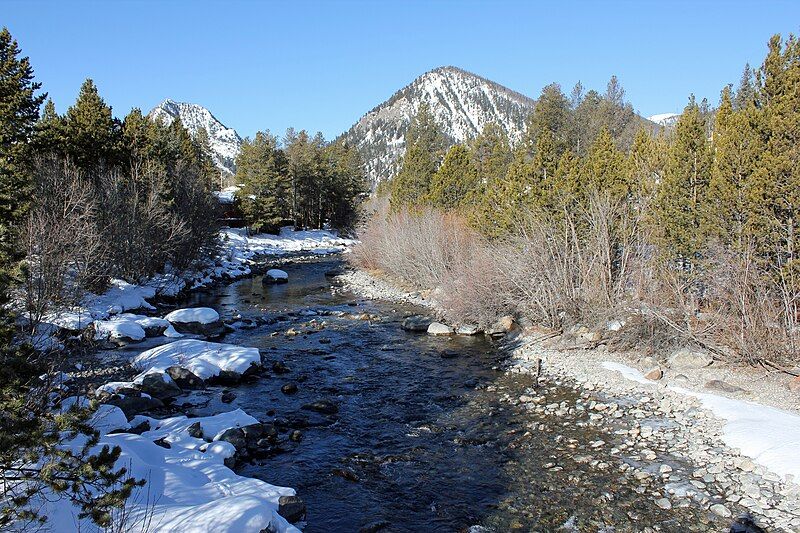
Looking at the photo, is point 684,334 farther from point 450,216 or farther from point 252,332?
point 450,216

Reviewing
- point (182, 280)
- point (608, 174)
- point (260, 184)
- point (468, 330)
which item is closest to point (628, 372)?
point (468, 330)

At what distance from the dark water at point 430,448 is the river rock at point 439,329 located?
1342mm

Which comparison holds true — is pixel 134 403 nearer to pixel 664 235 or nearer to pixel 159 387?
pixel 159 387

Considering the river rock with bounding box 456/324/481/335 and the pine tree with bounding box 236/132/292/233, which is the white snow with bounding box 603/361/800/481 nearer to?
the river rock with bounding box 456/324/481/335

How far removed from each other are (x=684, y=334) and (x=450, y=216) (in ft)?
63.5

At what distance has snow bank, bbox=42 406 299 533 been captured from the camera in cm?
632

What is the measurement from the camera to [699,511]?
8516 millimetres

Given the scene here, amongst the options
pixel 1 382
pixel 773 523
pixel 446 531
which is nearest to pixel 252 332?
pixel 446 531

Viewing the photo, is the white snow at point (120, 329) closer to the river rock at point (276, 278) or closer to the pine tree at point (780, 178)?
the river rock at point (276, 278)

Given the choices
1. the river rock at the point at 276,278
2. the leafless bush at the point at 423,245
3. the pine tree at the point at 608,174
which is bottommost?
the river rock at the point at 276,278

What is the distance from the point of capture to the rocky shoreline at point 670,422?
8.77m

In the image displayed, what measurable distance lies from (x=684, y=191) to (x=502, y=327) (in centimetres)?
811

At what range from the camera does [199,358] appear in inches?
637

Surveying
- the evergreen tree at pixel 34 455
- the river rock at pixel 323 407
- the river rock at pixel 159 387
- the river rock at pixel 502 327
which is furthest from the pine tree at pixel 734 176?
the river rock at pixel 159 387
